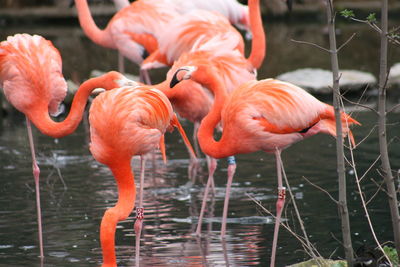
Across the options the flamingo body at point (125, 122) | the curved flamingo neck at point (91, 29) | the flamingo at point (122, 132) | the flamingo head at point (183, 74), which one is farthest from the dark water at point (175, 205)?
the curved flamingo neck at point (91, 29)

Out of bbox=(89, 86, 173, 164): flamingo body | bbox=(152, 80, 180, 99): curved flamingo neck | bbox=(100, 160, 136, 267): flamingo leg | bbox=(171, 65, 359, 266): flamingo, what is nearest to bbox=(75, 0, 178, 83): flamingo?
bbox=(152, 80, 180, 99): curved flamingo neck

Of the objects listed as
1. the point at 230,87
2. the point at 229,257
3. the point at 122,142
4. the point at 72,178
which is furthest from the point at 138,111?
the point at 72,178

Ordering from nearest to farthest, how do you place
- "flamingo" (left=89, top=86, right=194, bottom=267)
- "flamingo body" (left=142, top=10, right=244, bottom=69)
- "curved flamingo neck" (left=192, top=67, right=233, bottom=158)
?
"flamingo" (left=89, top=86, right=194, bottom=267) → "curved flamingo neck" (left=192, top=67, right=233, bottom=158) → "flamingo body" (left=142, top=10, right=244, bottom=69)

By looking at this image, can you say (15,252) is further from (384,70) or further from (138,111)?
(384,70)

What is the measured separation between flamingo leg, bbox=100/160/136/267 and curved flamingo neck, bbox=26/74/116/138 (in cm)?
68

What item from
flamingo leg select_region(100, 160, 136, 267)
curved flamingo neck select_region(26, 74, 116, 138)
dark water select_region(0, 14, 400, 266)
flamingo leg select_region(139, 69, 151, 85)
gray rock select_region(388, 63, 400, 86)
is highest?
curved flamingo neck select_region(26, 74, 116, 138)

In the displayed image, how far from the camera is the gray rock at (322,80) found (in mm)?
11117

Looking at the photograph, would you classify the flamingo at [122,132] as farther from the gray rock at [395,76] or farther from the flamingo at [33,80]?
the gray rock at [395,76]

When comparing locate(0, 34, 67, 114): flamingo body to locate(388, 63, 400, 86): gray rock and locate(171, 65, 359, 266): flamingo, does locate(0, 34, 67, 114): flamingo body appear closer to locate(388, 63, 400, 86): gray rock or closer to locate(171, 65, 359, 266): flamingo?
locate(171, 65, 359, 266): flamingo

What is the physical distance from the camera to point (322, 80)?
11312 millimetres

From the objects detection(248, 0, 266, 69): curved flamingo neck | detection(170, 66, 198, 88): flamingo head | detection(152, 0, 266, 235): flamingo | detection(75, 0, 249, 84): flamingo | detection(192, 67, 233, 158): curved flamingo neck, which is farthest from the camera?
detection(75, 0, 249, 84): flamingo

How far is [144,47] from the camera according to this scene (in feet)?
28.9

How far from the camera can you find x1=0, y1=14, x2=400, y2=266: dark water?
17.0 feet

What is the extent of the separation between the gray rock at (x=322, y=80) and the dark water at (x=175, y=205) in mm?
1311
